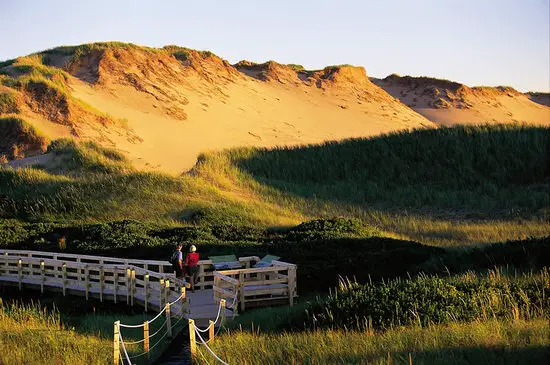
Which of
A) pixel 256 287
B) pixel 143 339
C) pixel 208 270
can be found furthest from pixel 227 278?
pixel 208 270

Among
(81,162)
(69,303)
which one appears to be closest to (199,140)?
(81,162)

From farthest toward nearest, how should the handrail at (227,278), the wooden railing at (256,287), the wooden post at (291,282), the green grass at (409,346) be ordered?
the wooden post at (291,282) → the wooden railing at (256,287) → the handrail at (227,278) → the green grass at (409,346)

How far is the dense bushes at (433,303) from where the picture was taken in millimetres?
11547

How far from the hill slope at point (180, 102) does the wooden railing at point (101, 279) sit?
2832cm

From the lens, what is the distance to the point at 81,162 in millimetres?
43594

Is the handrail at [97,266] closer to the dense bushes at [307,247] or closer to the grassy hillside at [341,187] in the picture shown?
the dense bushes at [307,247]

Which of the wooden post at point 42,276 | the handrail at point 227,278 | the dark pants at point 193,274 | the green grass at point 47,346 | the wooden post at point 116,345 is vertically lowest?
the wooden post at point 42,276

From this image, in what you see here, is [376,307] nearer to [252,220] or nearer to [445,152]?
[252,220]

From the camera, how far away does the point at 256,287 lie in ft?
58.5

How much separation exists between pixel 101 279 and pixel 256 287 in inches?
204

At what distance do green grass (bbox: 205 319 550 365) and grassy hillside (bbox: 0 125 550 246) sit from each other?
1980 centimetres

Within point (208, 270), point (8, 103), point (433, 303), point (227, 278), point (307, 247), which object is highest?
point (8, 103)

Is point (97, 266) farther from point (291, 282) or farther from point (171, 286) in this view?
point (291, 282)

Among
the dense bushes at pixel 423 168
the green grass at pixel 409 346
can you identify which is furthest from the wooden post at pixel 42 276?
the dense bushes at pixel 423 168
